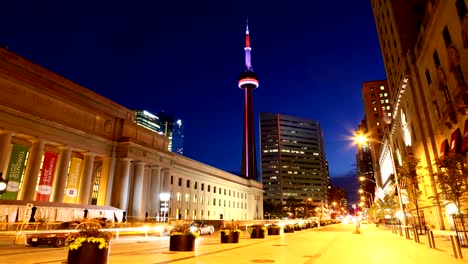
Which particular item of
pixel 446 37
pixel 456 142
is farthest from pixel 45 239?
pixel 446 37

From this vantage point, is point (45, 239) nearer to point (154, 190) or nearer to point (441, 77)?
point (441, 77)

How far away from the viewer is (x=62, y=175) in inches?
1965

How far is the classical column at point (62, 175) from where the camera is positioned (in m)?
49.1

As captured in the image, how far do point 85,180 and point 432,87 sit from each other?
Answer: 168 ft

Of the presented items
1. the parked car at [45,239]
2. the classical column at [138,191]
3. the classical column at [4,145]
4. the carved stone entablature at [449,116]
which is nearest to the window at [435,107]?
the carved stone entablature at [449,116]

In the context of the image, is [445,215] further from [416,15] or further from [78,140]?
[78,140]

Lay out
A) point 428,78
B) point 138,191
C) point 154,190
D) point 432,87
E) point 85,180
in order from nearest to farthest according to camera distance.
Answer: point 432,87, point 428,78, point 85,180, point 138,191, point 154,190

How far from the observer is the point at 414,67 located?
137 ft

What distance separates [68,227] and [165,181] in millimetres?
46894

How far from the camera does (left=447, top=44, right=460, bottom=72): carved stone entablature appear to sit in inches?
1096

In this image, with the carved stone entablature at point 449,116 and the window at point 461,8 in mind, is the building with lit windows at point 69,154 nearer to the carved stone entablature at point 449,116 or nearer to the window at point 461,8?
the carved stone entablature at point 449,116

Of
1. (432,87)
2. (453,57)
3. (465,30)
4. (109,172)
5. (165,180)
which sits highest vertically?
(432,87)

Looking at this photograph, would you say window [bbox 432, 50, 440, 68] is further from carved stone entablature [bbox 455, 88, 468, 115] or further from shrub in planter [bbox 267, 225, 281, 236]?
shrub in planter [bbox 267, 225, 281, 236]

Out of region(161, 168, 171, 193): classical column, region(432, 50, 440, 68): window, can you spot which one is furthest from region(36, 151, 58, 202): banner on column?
region(432, 50, 440, 68): window
